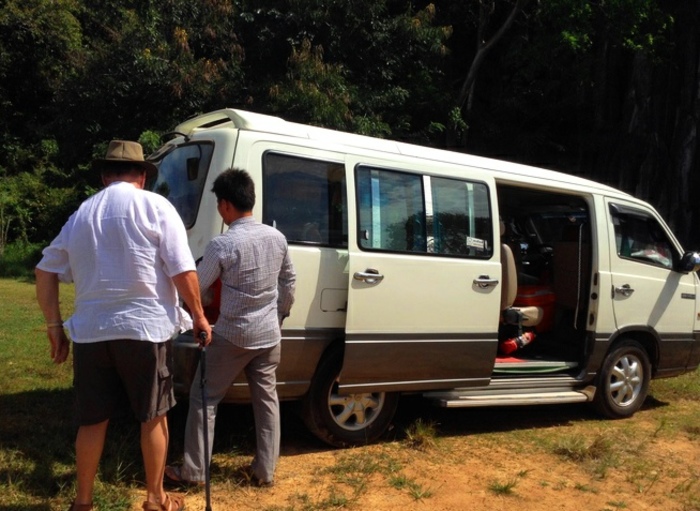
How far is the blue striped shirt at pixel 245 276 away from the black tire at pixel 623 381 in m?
3.43

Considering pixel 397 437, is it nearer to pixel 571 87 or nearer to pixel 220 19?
pixel 220 19

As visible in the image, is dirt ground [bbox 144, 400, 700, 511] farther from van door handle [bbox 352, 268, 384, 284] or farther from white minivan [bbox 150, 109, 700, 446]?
van door handle [bbox 352, 268, 384, 284]

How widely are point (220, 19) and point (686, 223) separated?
10.5m

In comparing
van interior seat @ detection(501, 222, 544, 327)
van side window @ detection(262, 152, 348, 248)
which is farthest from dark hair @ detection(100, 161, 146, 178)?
van interior seat @ detection(501, 222, 544, 327)

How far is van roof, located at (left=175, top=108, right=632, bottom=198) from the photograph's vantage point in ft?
14.8

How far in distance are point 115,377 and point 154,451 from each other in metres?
0.41

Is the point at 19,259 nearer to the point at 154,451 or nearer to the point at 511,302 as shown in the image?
the point at 511,302

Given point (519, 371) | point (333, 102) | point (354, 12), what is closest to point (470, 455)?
point (519, 371)

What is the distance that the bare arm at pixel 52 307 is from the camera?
3.38 metres

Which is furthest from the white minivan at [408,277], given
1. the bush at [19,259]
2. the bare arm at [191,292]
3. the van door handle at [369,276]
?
the bush at [19,259]

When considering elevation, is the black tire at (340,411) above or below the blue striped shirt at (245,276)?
below

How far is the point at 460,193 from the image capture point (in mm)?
5316

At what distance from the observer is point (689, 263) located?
6.55 metres

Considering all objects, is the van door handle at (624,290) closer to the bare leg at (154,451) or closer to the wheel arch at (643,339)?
the wheel arch at (643,339)
